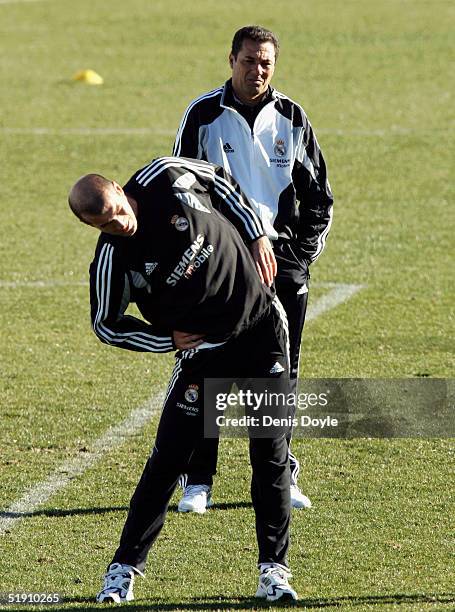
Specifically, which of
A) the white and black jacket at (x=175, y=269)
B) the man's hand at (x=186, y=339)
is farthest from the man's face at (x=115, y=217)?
the man's hand at (x=186, y=339)

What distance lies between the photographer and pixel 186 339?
16.9 feet

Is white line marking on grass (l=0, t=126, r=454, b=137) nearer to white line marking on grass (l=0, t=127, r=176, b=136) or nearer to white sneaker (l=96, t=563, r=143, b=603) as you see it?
white line marking on grass (l=0, t=127, r=176, b=136)

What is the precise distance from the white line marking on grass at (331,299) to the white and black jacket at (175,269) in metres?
4.66

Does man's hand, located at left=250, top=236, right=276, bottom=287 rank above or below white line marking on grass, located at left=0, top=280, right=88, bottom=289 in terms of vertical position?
below

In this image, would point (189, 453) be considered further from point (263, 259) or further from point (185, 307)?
point (263, 259)

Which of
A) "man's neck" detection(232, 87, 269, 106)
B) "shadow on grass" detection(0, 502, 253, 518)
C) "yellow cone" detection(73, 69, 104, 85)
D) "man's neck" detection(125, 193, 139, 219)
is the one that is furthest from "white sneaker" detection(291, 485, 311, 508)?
"yellow cone" detection(73, 69, 104, 85)

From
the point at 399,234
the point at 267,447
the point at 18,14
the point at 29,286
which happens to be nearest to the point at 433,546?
the point at 267,447

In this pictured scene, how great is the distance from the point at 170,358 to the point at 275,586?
3.88 m

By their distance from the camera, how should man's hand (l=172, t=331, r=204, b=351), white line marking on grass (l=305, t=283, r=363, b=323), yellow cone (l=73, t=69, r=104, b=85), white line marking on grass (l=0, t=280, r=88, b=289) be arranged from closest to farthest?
man's hand (l=172, t=331, r=204, b=351)
white line marking on grass (l=305, t=283, r=363, b=323)
white line marking on grass (l=0, t=280, r=88, b=289)
yellow cone (l=73, t=69, r=104, b=85)

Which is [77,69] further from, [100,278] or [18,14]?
[100,278]

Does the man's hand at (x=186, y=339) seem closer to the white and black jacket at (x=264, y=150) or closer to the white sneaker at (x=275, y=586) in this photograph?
the white sneaker at (x=275, y=586)

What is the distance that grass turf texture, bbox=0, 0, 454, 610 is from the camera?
5.67 m

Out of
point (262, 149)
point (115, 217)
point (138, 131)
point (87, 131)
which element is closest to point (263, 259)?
point (115, 217)

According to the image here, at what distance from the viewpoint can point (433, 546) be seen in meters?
5.82
